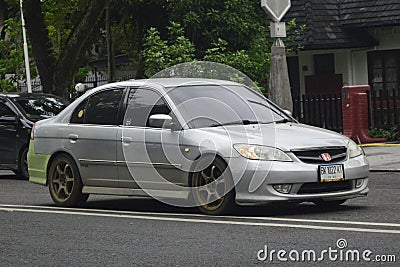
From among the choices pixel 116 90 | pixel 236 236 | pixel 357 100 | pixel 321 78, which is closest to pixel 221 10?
pixel 321 78

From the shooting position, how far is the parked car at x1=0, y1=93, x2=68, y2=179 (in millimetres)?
19719

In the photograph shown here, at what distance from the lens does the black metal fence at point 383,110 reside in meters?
24.3

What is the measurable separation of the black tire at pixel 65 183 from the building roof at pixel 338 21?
18.5m

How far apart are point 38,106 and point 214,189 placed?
9.57m

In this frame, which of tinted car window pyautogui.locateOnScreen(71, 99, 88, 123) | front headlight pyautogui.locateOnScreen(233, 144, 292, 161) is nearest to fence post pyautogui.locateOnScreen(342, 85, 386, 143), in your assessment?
tinted car window pyautogui.locateOnScreen(71, 99, 88, 123)

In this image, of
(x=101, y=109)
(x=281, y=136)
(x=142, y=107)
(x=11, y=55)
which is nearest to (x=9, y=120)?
(x=101, y=109)

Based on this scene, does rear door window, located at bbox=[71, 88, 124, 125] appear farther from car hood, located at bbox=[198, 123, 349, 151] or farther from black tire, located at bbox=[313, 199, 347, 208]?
black tire, located at bbox=[313, 199, 347, 208]

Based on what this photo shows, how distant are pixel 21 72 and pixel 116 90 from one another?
2978cm

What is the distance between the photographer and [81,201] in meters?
13.3

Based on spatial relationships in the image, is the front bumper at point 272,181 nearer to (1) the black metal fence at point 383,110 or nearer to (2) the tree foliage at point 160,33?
(1) the black metal fence at point 383,110

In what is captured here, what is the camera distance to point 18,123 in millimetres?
19859

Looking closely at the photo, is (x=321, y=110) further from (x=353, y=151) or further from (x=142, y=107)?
(x=353, y=151)

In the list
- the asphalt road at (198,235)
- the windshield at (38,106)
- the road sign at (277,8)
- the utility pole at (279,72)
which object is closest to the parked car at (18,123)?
the windshield at (38,106)

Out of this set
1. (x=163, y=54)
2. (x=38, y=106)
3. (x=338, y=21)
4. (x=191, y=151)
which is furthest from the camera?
(x=338, y=21)
